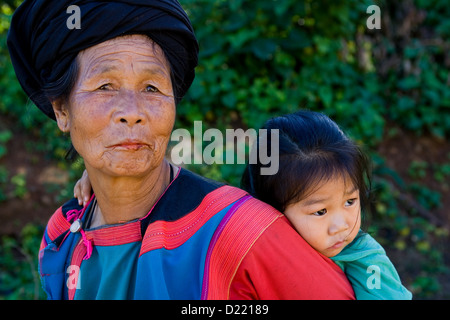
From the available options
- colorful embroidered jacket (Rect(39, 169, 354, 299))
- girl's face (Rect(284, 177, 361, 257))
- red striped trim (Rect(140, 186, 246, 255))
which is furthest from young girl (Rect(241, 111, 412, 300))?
red striped trim (Rect(140, 186, 246, 255))

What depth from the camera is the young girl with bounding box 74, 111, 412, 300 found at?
69.6 inches

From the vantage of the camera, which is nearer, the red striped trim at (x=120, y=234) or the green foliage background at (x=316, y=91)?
the red striped trim at (x=120, y=234)

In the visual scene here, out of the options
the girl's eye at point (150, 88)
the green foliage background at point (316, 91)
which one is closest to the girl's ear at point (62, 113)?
the girl's eye at point (150, 88)

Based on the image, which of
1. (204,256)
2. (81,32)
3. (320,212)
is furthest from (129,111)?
(320,212)

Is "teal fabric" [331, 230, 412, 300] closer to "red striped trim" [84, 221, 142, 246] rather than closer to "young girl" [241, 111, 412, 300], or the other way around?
"young girl" [241, 111, 412, 300]

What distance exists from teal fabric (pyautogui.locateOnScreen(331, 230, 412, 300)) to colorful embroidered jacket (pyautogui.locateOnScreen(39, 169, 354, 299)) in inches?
2.2

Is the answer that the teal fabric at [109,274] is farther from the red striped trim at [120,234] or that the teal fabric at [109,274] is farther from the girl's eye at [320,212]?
the girl's eye at [320,212]

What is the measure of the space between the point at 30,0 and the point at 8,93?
4558mm

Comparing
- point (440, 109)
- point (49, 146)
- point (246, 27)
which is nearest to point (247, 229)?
point (246, 27)

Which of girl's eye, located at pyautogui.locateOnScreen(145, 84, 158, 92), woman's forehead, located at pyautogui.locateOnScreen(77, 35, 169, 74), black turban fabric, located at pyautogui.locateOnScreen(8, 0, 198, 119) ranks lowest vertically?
girl's eye, located at pyautogui.locateOnScreen(145, 84, 158, 92)

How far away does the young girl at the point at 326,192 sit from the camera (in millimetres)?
1768

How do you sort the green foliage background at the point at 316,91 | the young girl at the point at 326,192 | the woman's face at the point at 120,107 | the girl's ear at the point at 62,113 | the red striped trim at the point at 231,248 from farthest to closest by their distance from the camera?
the green foliage background at the point at 316,91 < the girl's ear at the point at 62,113 < the young girl at the point at 326,192 < the woman's face at the point at 120,107 < the red striped trim at the point at 231,248

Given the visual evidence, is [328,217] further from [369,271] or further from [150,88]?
[150,88]

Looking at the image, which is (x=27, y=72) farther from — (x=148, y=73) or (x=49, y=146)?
(x=49, y=146)
